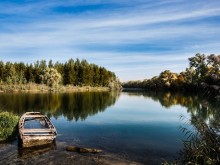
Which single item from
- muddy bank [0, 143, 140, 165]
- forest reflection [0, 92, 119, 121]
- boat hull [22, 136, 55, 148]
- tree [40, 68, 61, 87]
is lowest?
muddy bank [0, 143, 140, 165]

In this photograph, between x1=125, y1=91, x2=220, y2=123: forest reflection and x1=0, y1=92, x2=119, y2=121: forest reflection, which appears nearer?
x1=125, y1=91, x2=220, y2=123: forest reflection

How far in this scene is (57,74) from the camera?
10519 centimetres

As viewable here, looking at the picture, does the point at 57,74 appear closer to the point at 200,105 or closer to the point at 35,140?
the point at 200,105

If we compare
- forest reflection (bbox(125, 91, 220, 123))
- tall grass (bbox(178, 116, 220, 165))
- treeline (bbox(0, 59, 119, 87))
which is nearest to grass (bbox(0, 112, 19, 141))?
forest reflection (bbox(125, 91, 220, 123))

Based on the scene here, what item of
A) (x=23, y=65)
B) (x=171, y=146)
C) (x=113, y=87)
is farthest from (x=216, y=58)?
(x=113, y=87)

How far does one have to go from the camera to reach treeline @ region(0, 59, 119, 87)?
334ft

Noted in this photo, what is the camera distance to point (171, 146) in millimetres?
21969

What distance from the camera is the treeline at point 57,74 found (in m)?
102

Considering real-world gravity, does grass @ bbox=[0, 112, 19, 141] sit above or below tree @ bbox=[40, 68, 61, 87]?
below

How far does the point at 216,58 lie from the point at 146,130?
68.4 feet

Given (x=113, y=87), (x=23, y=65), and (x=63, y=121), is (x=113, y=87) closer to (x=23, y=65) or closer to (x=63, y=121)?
(x=23, y=65)

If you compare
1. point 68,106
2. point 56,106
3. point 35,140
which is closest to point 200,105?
→ point 68,106

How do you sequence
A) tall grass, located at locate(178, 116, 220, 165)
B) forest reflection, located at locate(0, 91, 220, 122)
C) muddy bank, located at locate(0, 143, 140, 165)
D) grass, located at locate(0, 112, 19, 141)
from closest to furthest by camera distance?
tall grass, located at locate(178, 116, 220, 165)
muddy bank, located at locate(0, 143, 140, 165)
grass, located at locate(0, 112, 19, 141)
forest reflection, located at locate(0, 91, 220, 122)

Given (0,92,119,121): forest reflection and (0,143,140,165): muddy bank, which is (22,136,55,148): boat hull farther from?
(0,92,119,121): forest reflection
